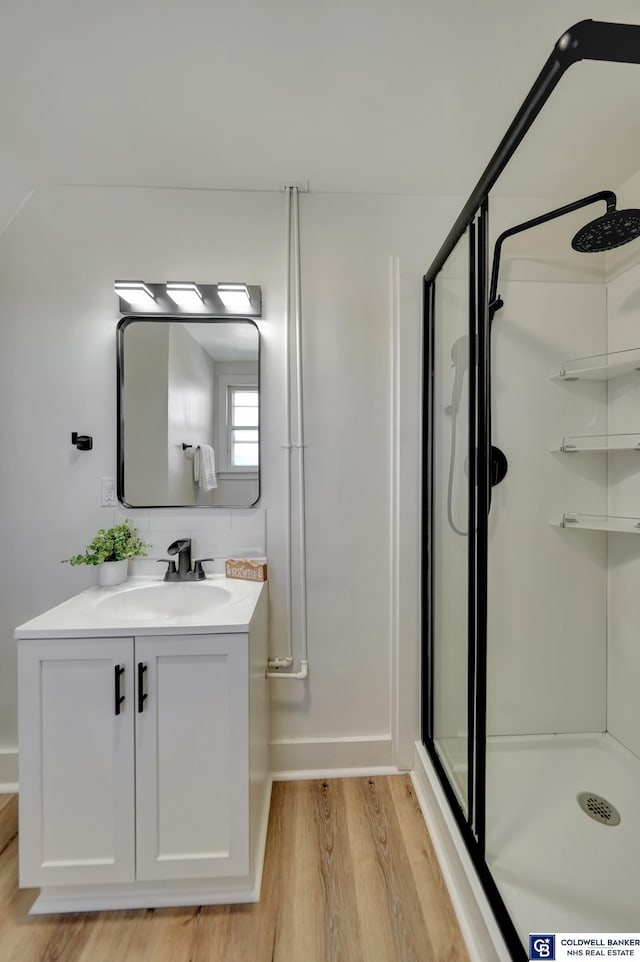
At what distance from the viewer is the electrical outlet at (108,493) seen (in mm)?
1689

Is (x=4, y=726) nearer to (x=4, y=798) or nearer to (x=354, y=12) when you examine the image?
(x=4, y=798)

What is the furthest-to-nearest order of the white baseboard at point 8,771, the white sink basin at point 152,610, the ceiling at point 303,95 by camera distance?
the white baseboard at point 8,771, the white sink basin at point 152,610, the ceiling at point 303,95

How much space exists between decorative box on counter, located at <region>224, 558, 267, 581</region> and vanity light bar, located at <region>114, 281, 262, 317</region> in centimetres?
103

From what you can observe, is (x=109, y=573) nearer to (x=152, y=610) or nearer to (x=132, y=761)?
(x=152, y=610)

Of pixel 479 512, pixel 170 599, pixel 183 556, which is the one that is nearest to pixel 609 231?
pixel 479 512

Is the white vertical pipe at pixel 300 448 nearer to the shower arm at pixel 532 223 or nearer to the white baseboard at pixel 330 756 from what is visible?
the white baseboard at pixel 330 756

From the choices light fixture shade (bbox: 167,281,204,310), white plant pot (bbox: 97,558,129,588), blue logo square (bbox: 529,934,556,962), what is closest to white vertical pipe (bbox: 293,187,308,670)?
light fixture shade (bbox: 167,281,204,310)

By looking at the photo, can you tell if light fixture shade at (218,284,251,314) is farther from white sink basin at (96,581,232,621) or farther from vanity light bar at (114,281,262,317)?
white sink basin at (96,581,232,621)

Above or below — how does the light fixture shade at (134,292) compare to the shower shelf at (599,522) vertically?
above

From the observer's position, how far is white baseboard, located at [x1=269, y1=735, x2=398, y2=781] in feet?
5.62

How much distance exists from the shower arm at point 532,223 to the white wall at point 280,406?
0.31 meters

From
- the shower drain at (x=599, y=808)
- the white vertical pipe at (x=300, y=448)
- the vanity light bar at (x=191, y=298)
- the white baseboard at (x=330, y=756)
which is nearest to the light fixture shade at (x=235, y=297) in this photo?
the vanity light bar at (x=191, y=298)

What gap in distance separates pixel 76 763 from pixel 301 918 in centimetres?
79

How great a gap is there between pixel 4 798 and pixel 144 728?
104cm
